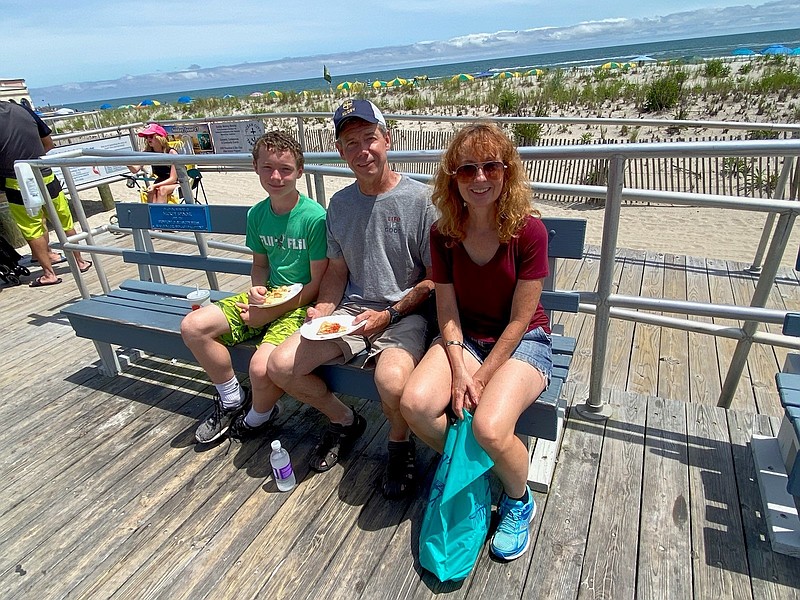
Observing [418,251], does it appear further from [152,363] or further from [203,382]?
[152,363]

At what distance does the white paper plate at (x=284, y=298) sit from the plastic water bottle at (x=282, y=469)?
0.62m

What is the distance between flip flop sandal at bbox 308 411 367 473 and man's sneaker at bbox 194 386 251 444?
0.48m

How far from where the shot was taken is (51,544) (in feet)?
6.75

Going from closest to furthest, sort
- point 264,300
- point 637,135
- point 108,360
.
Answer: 1. point 264,300
2. point 108,360
3. point 637,135

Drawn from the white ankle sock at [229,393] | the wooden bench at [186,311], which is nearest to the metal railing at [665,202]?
the wooden bench at [186,311]

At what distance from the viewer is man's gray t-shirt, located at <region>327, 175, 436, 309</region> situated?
2.27m

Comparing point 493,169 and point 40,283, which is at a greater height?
point 493,169

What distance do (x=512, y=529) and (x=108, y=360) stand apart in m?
2.63

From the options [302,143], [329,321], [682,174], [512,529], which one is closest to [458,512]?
[512,529]

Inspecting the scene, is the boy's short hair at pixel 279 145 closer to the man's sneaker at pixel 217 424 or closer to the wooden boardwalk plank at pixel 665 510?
the man's sneaker at pixel 217 424

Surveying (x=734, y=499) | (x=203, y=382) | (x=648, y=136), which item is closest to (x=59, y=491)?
(x=203, y=382)

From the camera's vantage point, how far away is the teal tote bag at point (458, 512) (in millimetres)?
1743

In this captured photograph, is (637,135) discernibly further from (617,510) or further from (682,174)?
(617,510)

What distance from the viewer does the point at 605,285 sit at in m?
2.19
